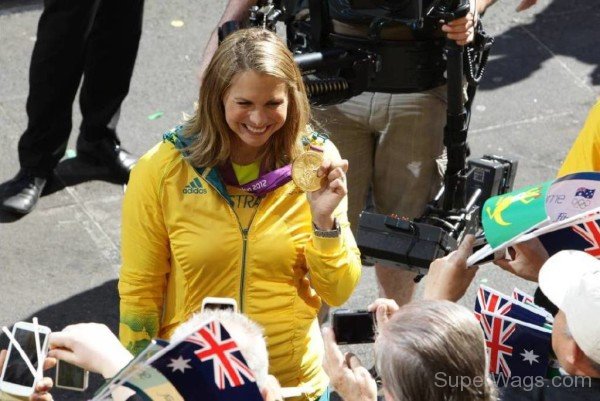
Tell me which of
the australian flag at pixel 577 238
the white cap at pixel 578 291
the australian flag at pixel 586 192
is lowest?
the australian flag at pixel 577 238

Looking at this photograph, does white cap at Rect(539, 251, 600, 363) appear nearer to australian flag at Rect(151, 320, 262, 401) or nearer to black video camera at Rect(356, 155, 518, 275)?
australian flag at Rect(151, 320, 262, 401)

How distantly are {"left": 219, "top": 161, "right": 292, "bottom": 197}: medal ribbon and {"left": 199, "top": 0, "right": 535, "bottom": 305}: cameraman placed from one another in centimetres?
95

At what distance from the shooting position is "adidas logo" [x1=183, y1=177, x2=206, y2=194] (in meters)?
3.57

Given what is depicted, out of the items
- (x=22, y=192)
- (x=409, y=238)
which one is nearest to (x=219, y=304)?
(x=409, y=238)

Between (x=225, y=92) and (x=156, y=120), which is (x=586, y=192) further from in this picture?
(x=156, y=120)

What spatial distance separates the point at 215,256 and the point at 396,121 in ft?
4.57

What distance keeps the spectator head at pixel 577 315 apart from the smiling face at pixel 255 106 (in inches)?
40.3

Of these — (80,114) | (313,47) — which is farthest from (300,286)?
(80,114)

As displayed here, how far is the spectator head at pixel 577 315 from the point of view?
281 cm

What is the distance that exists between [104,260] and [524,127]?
Answer: 110 inches

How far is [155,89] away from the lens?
7.23 metres

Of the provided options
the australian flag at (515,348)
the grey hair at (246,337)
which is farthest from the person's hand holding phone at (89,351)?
the australian flag at (515,348)

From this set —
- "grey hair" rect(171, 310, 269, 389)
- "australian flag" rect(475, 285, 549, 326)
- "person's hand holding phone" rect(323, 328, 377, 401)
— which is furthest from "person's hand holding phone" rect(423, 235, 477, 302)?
"grey hair" rect(171, 310, 269, 389)

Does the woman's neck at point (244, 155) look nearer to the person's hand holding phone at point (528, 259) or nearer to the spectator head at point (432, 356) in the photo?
the person's hand holding phone at point (528, 259)
